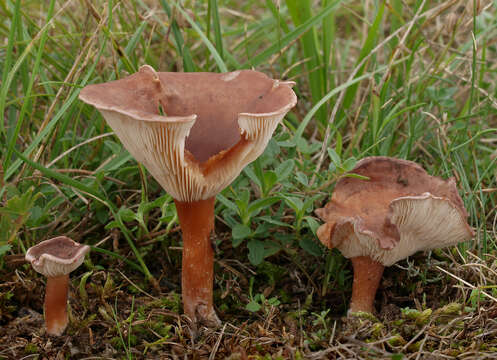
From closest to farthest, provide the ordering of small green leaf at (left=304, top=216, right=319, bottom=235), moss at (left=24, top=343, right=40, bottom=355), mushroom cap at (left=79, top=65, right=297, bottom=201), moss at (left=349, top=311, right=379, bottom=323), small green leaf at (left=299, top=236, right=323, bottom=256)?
mushroom cap at (left=79, top=65, right=297, bottom=201) → moss at (left=24, top=343, right=40, bottom=355) → moss at (left=349, top=311, right=379, bottom=323) → small green leaf at (left=304, top=216, right=319, bottom=235) → small green leaf at (left=299, top=236, right=323, bottom=256)

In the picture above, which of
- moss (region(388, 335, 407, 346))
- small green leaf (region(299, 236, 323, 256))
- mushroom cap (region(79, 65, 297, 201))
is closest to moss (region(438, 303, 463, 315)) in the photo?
moss (region(388, 335, 407, 346))

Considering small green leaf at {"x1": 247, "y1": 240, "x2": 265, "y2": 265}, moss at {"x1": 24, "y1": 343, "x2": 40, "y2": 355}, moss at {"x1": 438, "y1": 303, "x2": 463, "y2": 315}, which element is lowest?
moss at {"x1": 438, "y1": 303, "x2": 463, "y2": 315}

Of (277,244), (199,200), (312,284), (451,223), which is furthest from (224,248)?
(451,223)

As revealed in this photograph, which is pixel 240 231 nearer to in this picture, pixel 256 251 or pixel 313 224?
pixel 256 251

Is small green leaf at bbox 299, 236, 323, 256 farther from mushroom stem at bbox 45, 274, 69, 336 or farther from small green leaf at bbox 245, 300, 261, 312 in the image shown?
mushroom stem at bbox 45, 274, 69, 336

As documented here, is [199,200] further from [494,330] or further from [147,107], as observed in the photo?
[494,330]
